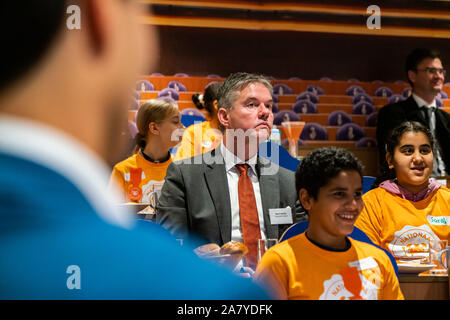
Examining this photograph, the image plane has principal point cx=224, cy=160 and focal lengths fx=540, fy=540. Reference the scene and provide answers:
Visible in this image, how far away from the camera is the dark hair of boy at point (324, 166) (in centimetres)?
128

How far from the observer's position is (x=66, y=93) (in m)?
0.23

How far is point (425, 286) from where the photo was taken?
1.45 metres

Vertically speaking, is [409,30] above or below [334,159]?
above

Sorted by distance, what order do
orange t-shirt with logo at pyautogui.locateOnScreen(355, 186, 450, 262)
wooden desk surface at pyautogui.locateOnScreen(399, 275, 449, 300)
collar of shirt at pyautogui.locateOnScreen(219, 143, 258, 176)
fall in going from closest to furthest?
1. wooden desk surface at pyautogui.locateOnScreen(399, 275, 449, 300)
2. collar of shirt at pyautogui.locateOnScreen(219, 143, 258, 176)
3. orange t-shirt with logo at pyautogui.locateOnScreen(355, 186, 450, 262)

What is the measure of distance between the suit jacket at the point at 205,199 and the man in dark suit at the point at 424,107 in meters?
2.18

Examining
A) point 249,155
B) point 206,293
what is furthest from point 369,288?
point 206,293

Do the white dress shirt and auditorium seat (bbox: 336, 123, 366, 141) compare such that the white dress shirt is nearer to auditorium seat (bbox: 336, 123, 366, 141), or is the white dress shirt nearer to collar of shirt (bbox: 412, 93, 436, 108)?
collar of shirt (bbox: 412, 93, 436, 108)

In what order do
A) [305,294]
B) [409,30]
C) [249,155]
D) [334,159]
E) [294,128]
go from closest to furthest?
[305,294] < [334,159] < [249,155] < [294,128] < [409,30]

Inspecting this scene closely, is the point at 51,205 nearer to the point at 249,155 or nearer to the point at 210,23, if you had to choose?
the point at 249,155

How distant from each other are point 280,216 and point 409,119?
2284 mm

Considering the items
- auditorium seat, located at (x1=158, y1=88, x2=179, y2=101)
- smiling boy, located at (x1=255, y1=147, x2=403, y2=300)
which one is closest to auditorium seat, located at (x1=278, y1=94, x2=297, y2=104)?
auditorium seat, located at (x1=158, y1=88, x2=179, y2=101)

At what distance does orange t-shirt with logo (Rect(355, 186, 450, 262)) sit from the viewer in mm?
1810

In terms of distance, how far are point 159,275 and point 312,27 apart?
7.92 metres

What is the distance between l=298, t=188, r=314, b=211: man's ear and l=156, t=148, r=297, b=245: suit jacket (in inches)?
12.3
